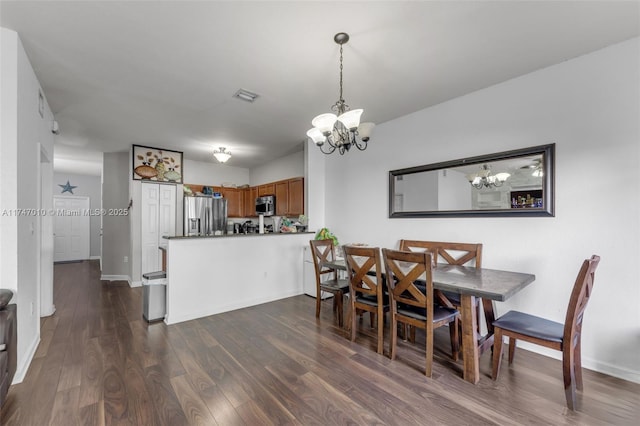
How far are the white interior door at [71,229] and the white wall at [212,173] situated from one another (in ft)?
15.9

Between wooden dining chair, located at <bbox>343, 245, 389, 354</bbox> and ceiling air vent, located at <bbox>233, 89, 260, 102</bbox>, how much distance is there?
1983 mm

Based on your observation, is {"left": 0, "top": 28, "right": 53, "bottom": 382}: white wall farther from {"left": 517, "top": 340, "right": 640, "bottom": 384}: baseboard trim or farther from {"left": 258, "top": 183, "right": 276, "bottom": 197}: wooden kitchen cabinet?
{"left": 517, "top": 340, "right": 640, "bottom": 384}: baseboard trim

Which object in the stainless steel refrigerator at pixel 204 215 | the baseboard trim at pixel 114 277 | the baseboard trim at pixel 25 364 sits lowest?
the baseboard trim at pixel 114 277

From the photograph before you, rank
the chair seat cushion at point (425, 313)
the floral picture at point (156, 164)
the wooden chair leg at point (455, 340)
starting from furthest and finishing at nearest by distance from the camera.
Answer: the floral picture at point (156, 164)
the wooden chair leg at point (455, 340)
the chair seat cushion at point (425, 313)

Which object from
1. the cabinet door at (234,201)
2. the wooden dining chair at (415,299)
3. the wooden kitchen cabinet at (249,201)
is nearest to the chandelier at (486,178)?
the wooden dining chair at (415,299)

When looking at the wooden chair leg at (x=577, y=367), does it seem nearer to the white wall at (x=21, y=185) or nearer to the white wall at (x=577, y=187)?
the white wall at (x=577, y=187)

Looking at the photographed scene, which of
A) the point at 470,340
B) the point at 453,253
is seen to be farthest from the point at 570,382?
the point at 453,253

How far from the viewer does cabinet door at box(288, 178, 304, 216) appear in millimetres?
5195

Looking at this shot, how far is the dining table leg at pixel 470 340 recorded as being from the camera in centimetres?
209

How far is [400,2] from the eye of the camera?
1.81m

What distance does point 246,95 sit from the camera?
3115mm

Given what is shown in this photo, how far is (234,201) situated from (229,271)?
3289 mm

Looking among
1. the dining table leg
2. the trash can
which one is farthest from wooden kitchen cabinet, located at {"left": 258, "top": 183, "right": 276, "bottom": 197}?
the dining table leg

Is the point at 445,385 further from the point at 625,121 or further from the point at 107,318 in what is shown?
the point at 107,318
